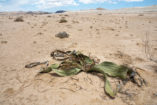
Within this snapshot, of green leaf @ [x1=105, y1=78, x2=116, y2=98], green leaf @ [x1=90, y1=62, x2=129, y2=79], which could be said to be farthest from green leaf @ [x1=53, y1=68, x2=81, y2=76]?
green leaf @ [x1=105, y1=78, x2=116, y2=98]

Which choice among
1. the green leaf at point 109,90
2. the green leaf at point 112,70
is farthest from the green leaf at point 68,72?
the green leaf at point 109,90

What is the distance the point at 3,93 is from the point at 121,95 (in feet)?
6.51

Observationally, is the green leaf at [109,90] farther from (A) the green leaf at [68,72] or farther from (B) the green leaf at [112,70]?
(A) the green leaf at [68,72]

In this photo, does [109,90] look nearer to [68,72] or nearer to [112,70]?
[112,70]

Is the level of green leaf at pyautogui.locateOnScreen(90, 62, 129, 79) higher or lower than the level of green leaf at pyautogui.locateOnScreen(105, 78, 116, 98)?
higher

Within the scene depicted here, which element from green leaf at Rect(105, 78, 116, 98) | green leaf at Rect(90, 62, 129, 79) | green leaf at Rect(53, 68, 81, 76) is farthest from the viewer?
green leaf at Rect(53, 68, 81, 76)

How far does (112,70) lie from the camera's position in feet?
7.40

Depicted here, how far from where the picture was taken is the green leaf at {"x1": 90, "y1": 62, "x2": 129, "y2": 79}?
6.87ft

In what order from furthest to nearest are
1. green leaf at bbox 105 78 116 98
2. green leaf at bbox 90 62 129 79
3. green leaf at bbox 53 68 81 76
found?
green leaf at bbox 53 68 81 76, green leaf at bbox 90 62 129 79, green leaf at bbox 105 78 116 98

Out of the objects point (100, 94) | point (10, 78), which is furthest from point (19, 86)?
point (100, 94)

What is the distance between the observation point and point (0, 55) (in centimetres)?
350

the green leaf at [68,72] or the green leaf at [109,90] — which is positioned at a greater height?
the green leaf at [68,72]

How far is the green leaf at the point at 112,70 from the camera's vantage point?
2095 mm

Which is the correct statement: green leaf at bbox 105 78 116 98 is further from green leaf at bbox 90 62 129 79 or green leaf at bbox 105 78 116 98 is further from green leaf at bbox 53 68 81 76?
green leaf at bbox 53 68 81 76
